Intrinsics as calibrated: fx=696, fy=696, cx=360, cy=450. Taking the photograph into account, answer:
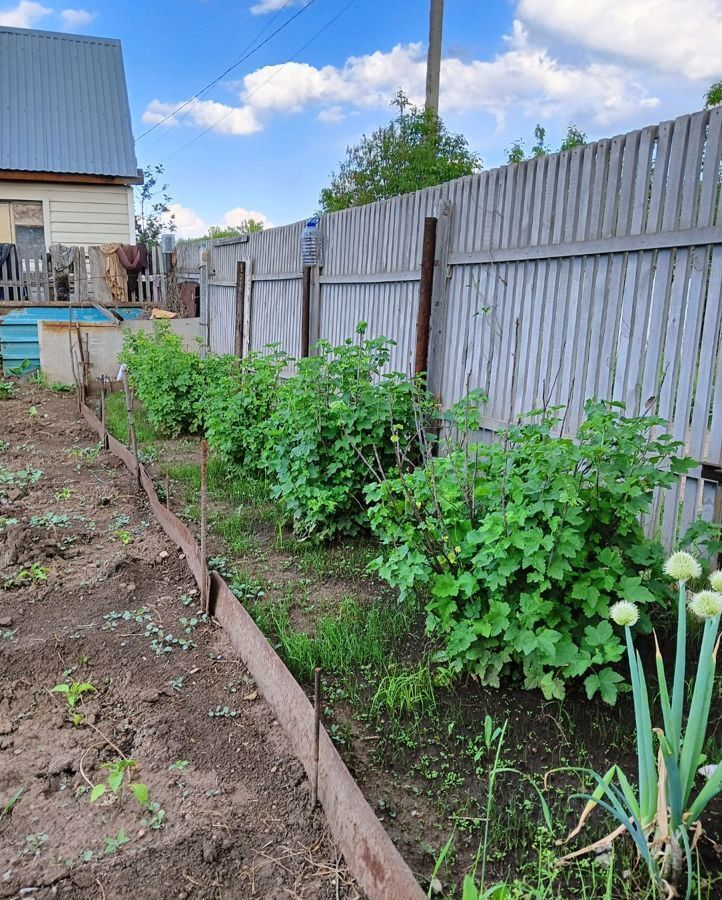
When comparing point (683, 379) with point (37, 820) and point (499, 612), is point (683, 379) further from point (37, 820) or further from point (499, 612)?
point (37, 820)

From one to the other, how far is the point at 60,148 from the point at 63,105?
1318 millimetres

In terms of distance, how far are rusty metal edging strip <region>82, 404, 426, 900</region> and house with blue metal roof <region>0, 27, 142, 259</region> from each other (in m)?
11.0

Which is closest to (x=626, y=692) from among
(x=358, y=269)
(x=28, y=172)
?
(x=358, y=269)

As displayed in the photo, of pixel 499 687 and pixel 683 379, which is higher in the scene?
pixel 683 379

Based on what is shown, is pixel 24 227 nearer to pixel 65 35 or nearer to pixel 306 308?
pixel 65 35

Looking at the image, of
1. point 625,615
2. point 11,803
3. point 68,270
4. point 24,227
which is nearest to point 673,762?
point 625,615

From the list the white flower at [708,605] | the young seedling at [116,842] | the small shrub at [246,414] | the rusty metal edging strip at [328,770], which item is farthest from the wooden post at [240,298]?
the white flower at [708,605]

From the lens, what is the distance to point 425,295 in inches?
198

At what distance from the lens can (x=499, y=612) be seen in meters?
2.42

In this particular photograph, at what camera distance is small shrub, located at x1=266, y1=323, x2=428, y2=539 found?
3.99m

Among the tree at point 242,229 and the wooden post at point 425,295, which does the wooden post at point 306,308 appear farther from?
the tree at point 242,229

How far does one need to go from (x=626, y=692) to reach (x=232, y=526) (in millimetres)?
2625

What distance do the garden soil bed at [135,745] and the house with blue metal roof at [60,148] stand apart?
10.0 metres

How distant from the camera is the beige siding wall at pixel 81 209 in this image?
12.4 metres
